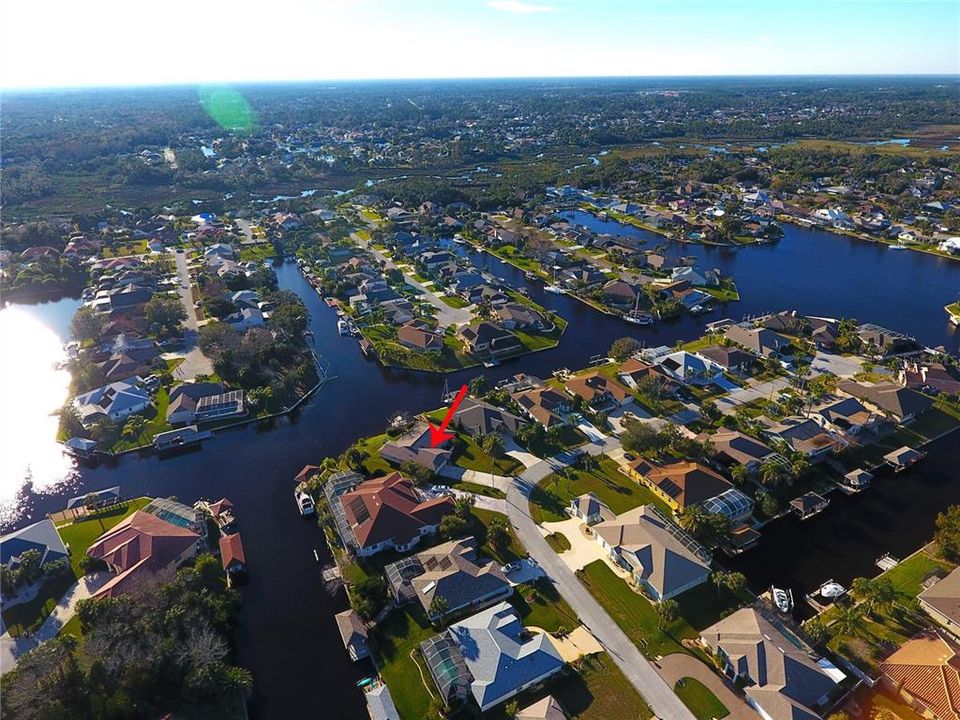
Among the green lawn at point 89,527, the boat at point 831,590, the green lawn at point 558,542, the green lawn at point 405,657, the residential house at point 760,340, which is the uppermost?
the residential house at point 760,340

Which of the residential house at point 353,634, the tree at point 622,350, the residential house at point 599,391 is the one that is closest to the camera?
the residential house at point 353,634

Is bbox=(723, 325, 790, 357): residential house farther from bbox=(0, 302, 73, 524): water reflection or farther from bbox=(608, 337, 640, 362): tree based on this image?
bbox=(0, 302, 73, 524): water reflection

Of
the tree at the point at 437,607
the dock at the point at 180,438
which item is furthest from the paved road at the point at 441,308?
the tree at the point at 437,607

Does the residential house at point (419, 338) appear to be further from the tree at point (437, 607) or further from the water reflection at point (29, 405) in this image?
the tree at point (437, 607)

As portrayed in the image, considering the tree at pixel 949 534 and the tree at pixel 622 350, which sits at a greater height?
the tree at pixel 622 350

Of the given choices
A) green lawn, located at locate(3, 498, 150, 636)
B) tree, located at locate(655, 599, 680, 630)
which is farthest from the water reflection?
tree, located at locate(655, 599, 680, 630)

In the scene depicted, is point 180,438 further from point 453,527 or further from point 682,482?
point 682,482
